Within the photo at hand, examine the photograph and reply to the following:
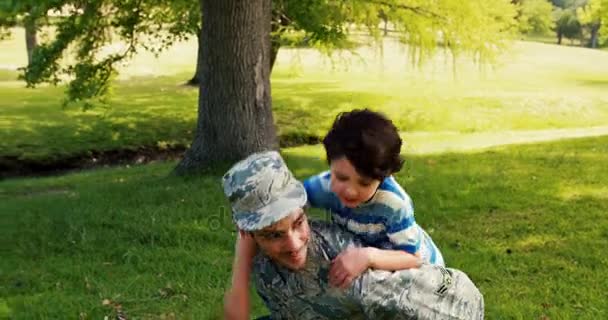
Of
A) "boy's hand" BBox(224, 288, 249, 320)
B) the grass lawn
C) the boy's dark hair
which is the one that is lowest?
the grass lawn

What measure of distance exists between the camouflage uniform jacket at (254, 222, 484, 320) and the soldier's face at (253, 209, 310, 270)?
0.06 metres

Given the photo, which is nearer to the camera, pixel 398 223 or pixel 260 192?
pixel 260 192

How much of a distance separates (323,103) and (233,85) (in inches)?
546

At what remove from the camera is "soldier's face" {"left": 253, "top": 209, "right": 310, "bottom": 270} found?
2.51 metres

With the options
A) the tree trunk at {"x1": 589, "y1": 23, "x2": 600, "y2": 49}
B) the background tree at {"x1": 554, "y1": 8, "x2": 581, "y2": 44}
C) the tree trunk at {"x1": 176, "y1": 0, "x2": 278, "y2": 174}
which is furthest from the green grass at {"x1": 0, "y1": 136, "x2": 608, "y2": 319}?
the background tree at {"x1": 554, "y1": 8, "x2": 581, "y2": 44}

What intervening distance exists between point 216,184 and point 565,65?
31.2 m

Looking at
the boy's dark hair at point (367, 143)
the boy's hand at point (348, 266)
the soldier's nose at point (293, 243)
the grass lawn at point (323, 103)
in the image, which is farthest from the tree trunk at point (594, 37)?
the soldier's nose at point (293, 243)

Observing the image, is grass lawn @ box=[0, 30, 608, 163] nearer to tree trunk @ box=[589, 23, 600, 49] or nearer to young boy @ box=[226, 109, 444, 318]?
young boy @ box=[226, 109, 444, 318]

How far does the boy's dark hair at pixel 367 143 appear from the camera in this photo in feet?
8.53

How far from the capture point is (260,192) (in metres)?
2.47

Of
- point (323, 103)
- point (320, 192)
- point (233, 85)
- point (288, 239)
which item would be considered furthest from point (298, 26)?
point (288, 239)

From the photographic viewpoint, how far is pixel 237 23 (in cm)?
1015

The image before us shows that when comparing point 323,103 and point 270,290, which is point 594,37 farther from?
point 270,290

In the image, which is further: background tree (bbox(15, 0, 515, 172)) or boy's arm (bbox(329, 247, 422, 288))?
background tree (bbox(15, 0, 515, 172))
